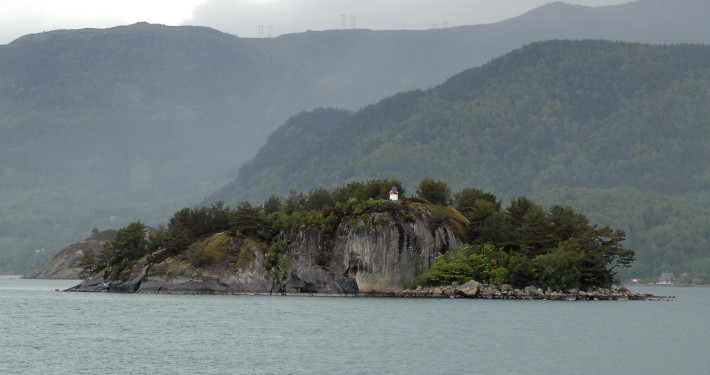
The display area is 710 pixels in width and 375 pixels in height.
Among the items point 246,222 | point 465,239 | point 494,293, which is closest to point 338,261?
point 246,222

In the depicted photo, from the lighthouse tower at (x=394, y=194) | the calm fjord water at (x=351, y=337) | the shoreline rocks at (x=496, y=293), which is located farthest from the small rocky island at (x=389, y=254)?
the calm fjord water at (x=351, y=337)

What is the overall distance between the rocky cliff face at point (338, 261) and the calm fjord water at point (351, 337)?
12922 millimetres

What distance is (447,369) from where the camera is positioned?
8031 centimetres

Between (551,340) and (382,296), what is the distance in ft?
211

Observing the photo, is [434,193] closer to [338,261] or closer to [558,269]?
[338,261]

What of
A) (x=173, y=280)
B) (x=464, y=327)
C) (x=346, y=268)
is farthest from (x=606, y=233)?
(x=173, y=280)

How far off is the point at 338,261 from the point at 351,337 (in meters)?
62.9

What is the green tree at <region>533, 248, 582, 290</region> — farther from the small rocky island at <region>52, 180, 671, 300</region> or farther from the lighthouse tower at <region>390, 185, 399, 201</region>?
the lighthouse tower at <region>390, 185, 399, 201</region>

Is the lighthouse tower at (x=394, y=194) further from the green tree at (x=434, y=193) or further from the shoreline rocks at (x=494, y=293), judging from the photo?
the shoreline rocks at (x=494, y=293)

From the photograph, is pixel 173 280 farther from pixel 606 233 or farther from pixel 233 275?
pixel 606 233

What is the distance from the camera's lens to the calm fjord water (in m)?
81.8

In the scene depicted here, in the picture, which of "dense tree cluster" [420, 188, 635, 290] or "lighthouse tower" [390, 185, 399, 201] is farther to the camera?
"lighthouse tower" [390, 185, 399, 201]

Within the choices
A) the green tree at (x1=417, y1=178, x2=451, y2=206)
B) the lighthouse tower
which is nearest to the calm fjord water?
the lighthouse tower

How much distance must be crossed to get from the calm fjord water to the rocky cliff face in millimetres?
→ 12922
